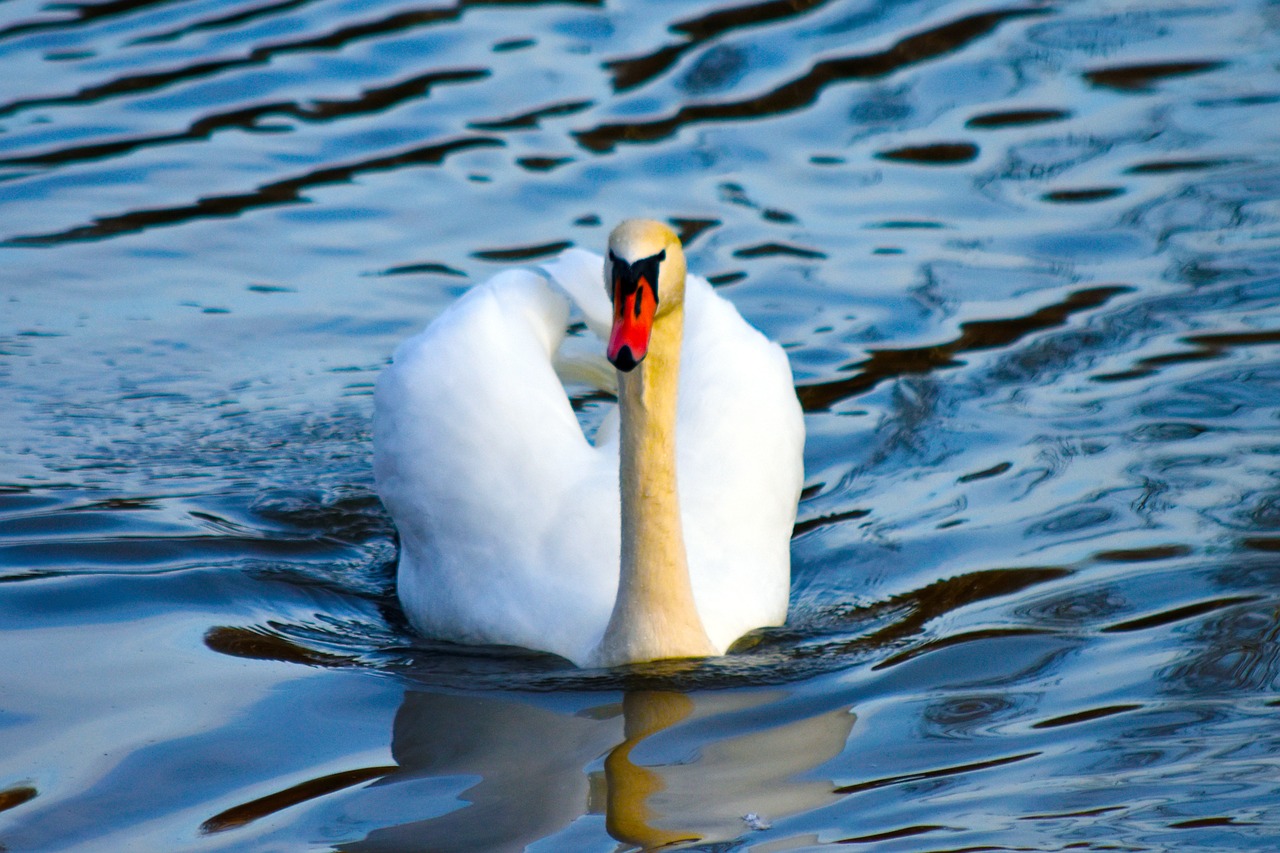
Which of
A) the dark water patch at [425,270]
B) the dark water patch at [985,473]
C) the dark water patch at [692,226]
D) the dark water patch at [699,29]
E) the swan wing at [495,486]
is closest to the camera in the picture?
the swan wing at [495,486]

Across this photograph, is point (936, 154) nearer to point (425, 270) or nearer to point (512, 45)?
point (512, 45)

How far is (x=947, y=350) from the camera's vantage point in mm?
8359

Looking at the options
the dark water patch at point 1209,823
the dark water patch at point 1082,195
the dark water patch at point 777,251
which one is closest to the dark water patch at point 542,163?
the dark water patch at point 777,251

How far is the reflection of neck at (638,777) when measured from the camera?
4660 mm

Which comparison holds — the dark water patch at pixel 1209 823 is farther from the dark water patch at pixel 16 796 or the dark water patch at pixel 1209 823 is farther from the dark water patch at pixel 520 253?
the dark water patch at pixel 520 253

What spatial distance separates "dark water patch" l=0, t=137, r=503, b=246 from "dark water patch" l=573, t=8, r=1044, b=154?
0.70 m

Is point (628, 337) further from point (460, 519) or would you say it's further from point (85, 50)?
point (85, 50)

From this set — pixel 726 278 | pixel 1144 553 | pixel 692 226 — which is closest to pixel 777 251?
pixel 726 278

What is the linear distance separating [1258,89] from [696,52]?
3255mm

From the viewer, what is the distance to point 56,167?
1030 centimetres

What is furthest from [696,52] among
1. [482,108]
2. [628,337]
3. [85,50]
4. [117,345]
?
[628,337]

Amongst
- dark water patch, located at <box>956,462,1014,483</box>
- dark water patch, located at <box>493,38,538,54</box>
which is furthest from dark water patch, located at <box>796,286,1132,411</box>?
dark water patch, located at <box>493,38,538,54</box>

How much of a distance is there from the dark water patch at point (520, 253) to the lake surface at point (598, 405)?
0.10 m

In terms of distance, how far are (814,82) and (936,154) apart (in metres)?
1.19
